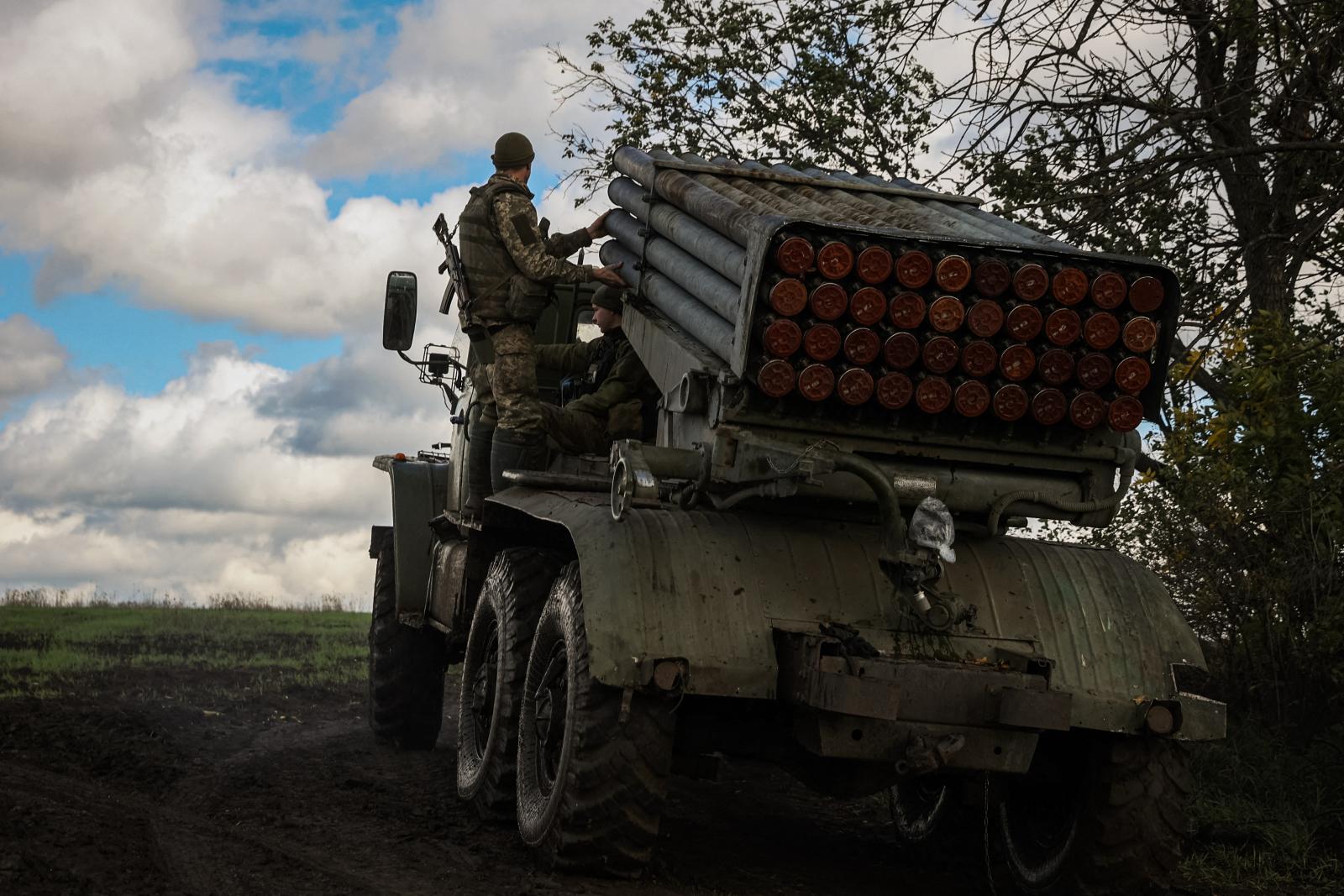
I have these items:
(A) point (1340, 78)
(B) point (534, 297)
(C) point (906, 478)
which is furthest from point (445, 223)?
(A) point (1340, 78)

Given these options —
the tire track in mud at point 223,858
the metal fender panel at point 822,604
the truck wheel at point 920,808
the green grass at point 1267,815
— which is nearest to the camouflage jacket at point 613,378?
the metal fender panel at point 822,604

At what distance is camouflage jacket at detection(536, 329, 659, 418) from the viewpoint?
338 inches

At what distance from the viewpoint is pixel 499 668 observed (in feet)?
25.5

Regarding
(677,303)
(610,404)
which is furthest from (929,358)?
(610,404)

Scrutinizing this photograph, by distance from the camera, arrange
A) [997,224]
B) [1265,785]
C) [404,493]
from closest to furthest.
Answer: [997,224] → [1265,785] → [404,493]

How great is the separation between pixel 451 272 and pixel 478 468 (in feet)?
3.91

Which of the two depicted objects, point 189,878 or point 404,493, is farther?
point 404,493

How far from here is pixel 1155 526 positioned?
1134 cm

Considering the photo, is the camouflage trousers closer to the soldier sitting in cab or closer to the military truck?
the soldier sitting in cab

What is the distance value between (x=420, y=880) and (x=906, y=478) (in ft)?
8.26

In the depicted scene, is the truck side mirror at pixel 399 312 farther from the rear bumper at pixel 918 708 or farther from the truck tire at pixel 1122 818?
the truck tire at pixel 1122 818

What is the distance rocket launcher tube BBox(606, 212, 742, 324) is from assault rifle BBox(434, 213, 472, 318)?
915 millimetres

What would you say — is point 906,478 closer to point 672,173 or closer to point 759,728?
point 759,728

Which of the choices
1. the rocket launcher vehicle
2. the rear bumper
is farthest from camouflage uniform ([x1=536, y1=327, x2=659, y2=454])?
the rear bumper
